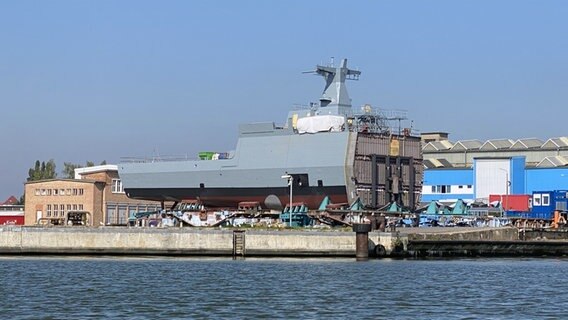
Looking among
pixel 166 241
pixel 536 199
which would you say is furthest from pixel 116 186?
pixel 536 199

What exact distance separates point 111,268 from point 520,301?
28.5 metres

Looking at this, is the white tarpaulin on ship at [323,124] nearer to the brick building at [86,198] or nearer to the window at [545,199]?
the brick building at [86,198]

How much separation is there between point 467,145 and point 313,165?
54.3 meters

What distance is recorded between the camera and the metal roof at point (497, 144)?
474 feet

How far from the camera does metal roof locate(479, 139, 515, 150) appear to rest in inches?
5684

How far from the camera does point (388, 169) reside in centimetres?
10081

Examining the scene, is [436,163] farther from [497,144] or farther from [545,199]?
[545,199]

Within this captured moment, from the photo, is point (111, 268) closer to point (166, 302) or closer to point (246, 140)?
point (166, 302)

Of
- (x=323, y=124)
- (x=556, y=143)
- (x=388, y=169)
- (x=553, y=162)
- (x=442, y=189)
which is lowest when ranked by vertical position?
(x=442, y=189)

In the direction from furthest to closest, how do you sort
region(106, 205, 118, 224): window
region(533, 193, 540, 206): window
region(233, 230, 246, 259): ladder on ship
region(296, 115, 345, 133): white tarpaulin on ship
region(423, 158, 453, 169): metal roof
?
region(423, 158, 453, 169): metal roof → region(533, 193, 540, 206): window → region(106, 205, 118, 224): window → region(296, 115, 345, 133): white tarpaulin on ship → region(233, 230, 246, 259): ladder on ship

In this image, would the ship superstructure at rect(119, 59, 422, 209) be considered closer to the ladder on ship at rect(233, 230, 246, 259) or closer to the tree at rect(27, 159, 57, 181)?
the ladder on ship at rect(233, 230, 246, 259)

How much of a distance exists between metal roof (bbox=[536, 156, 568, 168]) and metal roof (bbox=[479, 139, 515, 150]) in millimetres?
11478

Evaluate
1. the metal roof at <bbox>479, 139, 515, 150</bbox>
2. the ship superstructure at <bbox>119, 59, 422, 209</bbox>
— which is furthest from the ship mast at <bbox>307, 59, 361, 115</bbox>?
the metal roof at <bbox>479, 139, 515, 150</bbox>

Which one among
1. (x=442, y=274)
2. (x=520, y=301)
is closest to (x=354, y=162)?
(x=442, y=274)
